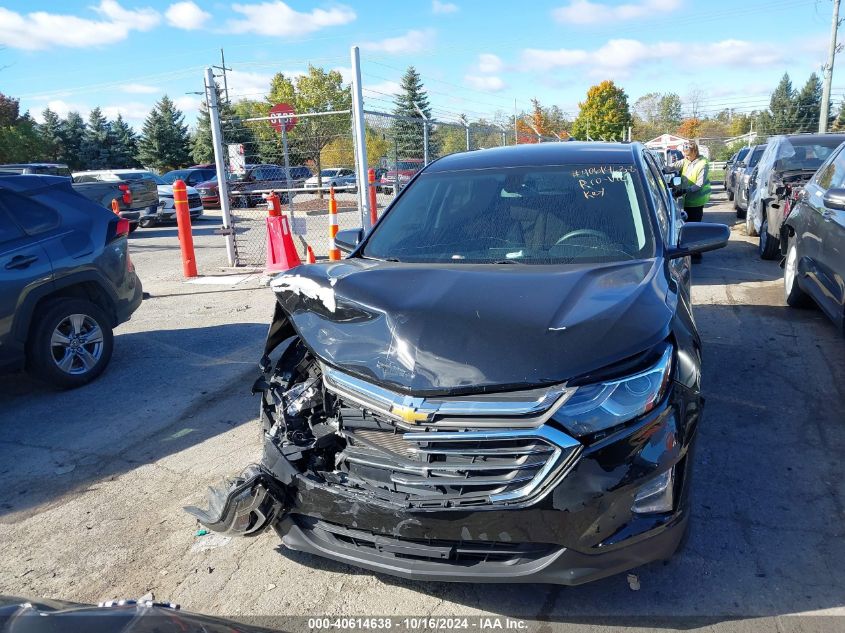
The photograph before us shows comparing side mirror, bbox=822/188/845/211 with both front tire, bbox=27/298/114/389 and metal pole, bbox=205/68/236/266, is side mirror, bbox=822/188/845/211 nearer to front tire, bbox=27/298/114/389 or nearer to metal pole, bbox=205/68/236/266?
front tire, bbox=27/298/114/389

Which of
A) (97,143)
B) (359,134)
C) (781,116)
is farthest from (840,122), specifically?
(359,134)

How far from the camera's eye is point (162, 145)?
4891 cm

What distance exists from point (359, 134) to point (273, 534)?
7683 mm

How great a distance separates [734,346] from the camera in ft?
19.4

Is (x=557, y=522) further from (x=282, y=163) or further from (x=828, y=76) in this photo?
(x=828, y=76)

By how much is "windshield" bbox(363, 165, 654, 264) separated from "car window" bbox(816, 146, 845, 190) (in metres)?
3.17

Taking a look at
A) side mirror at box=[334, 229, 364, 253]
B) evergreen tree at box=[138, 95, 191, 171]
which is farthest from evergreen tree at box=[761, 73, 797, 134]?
side mirror at box=[334, 229, 364, 253]

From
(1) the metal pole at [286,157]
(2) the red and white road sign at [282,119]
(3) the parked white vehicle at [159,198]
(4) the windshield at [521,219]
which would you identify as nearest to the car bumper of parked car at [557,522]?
(4) the windshield at [521,219]

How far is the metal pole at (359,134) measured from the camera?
9656 mm

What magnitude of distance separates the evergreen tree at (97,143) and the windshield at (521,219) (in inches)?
1989

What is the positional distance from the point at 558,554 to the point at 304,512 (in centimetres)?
101

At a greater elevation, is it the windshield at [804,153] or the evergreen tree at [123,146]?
the evergreen tree at [123,146]

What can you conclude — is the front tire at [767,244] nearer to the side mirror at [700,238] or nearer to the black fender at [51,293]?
the side mirror at [700,238]

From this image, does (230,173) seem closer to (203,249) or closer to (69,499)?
(203,249)
